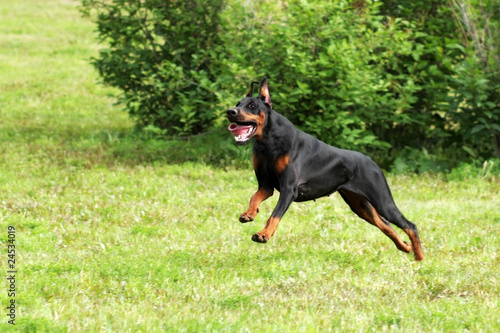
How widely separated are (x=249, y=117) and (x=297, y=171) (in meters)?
0.77

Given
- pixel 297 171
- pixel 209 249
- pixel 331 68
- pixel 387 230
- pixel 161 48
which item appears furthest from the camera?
pixel 161 48

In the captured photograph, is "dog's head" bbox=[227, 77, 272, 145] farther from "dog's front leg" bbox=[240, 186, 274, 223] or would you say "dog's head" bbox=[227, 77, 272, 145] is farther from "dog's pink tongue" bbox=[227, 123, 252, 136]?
"dog's front leg" bbox=[240, 186, 274, 223]

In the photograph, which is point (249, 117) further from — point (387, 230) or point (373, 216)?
point (387, 230)

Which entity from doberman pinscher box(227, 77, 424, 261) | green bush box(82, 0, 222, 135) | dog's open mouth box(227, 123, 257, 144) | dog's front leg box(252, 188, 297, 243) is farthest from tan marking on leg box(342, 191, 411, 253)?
green bush box(82, 0, 222, 135)

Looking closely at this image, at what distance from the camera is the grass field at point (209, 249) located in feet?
18.2

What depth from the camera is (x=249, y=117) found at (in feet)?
20.2

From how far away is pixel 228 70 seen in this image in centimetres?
1298

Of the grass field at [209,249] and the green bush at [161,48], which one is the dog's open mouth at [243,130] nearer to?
the grass field at [209,249]

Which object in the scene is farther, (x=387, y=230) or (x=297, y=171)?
(x=387, y=230)

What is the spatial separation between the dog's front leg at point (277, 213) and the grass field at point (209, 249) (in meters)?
0.52

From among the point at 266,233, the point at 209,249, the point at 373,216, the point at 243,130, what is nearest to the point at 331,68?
the point at 373,216

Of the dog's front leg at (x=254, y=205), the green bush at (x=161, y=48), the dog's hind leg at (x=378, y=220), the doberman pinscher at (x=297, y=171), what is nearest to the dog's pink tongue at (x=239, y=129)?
the doberman pinscher at (x=297, y=171)

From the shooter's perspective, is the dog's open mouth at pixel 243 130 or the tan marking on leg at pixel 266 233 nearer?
the tan marking on leg at pixel 266 233

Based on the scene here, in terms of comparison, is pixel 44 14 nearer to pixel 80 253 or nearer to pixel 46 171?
pixel 46 171
